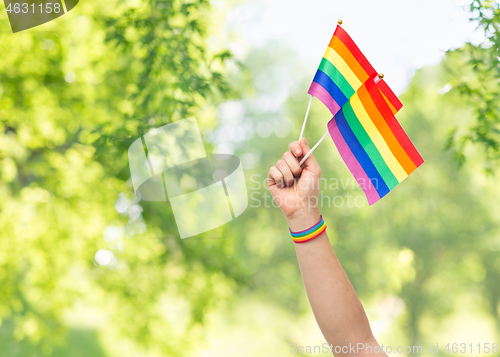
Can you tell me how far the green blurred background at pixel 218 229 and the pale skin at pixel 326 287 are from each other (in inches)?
69.9

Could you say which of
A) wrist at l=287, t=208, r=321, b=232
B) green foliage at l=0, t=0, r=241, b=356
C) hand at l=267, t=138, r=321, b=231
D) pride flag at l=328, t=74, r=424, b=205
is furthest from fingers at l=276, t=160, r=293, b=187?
green foliage at l=0, t=0, r=241, b=356

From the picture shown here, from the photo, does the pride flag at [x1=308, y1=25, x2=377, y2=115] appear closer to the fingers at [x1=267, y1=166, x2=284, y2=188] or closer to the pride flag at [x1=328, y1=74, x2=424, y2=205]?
the pride flag at [x1=328, y1=74, x2=424, y2=205]

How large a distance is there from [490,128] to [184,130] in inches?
86.9

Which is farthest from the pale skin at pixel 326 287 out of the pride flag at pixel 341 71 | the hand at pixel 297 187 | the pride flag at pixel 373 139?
the pride flag at pixel 341 71

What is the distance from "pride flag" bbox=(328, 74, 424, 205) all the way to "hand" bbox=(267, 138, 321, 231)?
0.63 feet

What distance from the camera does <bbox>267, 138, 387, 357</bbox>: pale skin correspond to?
0.82 meters

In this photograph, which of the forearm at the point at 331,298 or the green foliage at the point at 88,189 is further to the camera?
the green foliage at the point at 88,189

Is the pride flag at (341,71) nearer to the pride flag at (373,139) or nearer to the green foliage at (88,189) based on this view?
the pride flag at (373,139)

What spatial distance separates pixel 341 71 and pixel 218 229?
2.80 meters

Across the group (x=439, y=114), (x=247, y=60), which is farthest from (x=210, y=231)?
(x=439, y=114)

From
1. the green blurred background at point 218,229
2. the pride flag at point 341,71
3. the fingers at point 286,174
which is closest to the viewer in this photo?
the fingers at point 286,174

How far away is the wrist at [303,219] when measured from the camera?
892 millimetres

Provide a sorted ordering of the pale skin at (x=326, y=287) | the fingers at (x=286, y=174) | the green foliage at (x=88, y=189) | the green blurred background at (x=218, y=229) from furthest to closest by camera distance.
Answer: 1. the green foliage at (x=88, y=189)
2. the green blurred background at (x=218, y=229)
3. the fingers at (x=286, y=174)
4. the pale skin at (x=326, y=287)

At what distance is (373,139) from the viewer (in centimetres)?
109
